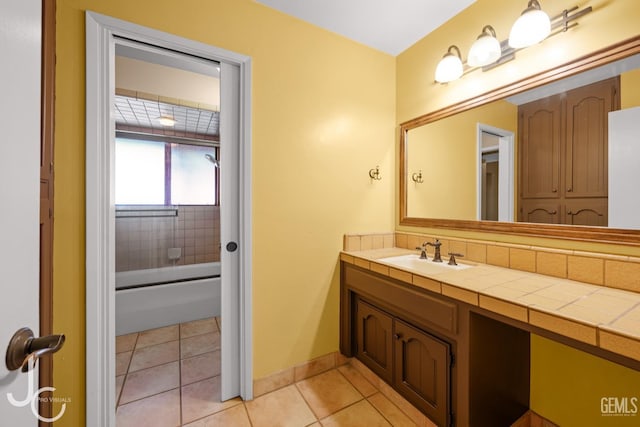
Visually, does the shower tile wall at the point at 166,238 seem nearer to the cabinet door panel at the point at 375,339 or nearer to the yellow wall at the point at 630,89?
the cabinet door panel at the point at 375,339

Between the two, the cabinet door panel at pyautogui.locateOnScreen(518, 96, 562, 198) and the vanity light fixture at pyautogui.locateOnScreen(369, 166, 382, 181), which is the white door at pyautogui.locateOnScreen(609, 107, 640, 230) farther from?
the vanity light fixture at pyautogui.locateOnScreen(369, 166, 382, 181)

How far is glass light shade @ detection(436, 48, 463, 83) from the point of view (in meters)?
1.58

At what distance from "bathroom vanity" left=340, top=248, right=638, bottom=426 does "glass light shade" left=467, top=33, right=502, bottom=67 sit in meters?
1.15

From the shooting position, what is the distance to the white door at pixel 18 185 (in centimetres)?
42

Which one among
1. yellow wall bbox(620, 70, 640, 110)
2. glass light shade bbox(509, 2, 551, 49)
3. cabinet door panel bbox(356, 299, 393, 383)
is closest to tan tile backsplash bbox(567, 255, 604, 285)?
yellow wall bbox(620, 70, 640, 110)

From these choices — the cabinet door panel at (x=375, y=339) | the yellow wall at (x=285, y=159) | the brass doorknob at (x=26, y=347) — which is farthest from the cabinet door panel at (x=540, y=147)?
the brass doorknob at (x=26, y=347)

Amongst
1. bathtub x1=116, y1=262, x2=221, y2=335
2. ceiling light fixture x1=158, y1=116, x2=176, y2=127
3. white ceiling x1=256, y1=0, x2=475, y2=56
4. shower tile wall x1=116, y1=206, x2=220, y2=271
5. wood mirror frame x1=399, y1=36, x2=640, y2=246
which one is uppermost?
white ceiling x1=256, y1=0, x2=475, y2=56

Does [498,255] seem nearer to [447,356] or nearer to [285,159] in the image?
[447,356]

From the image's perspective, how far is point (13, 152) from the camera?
45 centimetres

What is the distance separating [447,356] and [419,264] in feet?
1.99

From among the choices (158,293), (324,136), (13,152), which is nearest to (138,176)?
(158,293)

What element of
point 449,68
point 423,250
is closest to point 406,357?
point 423,250

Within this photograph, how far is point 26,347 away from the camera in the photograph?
46 centimetres

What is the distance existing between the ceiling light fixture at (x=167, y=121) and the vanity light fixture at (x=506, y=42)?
312 centimetres
